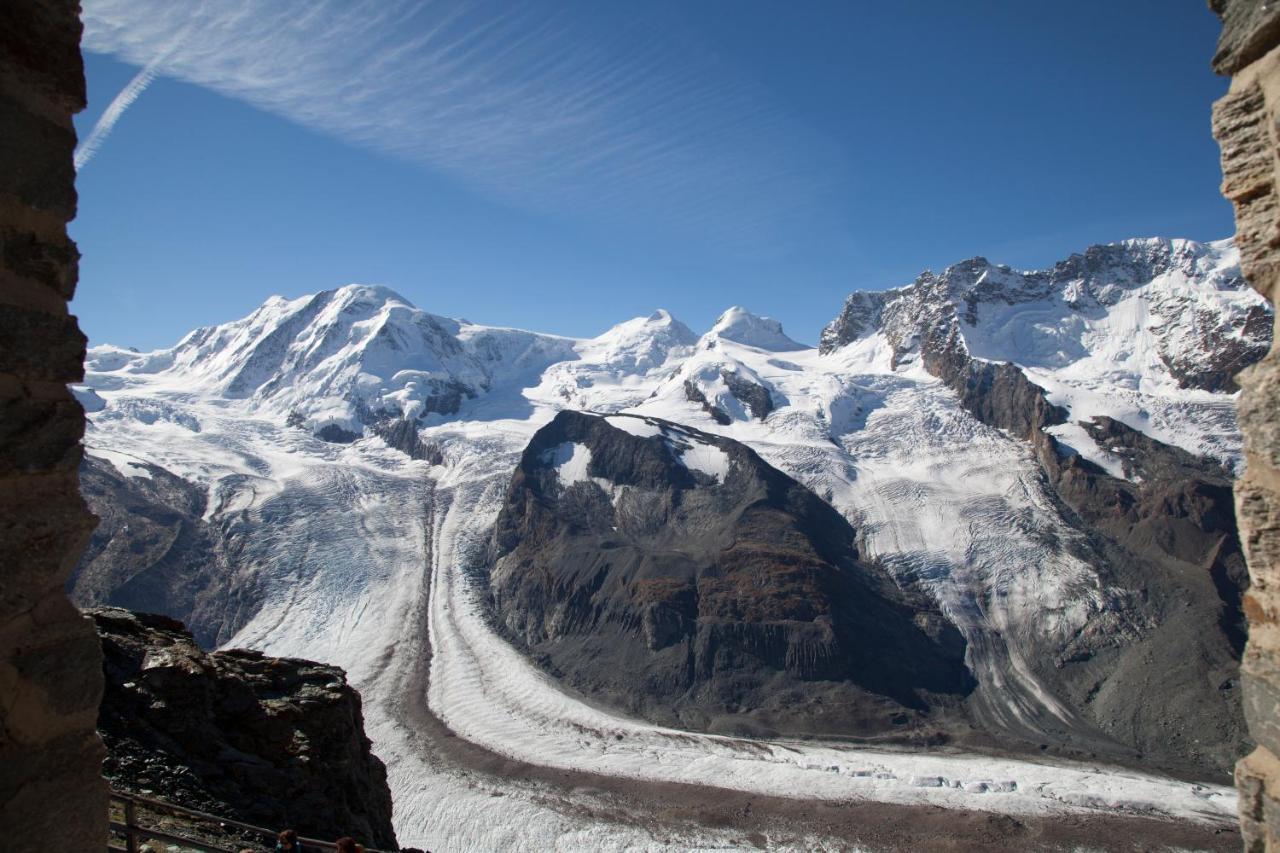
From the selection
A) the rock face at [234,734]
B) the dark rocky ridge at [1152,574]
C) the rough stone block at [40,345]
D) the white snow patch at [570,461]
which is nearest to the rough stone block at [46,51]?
the rough stone block at [40,345]

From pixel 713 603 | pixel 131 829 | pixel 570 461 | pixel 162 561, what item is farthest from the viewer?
pixel 570 461

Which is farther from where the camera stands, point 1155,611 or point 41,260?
point 1155,611

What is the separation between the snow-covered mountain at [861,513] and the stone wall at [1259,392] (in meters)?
37.0

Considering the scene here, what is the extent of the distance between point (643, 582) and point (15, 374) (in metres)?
67.3

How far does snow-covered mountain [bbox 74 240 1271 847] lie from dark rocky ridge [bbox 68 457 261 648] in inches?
13.2

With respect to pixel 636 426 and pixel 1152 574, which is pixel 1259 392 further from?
pixel 636 426

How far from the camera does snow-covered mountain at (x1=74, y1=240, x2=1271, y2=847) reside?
4909 cm

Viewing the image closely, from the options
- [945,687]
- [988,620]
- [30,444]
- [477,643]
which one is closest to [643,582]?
[477,643]

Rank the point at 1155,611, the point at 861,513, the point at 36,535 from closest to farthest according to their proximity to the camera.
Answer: the point at 36,535, the point at 1155,611, the point at 861,513

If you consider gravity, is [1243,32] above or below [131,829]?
above

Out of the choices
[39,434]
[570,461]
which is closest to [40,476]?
[39,434]

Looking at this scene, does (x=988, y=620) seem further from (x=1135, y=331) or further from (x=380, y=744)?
(x=1135, y=331)

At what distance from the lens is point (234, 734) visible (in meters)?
14.2

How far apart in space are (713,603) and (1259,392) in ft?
212
